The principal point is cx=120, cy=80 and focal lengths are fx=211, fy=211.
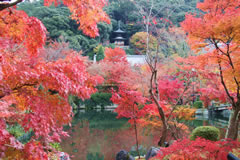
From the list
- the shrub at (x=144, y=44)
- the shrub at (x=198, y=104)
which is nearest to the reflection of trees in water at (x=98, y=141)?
the shrub at (x=144, y=44)

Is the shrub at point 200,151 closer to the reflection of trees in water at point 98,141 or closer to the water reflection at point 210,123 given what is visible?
the reflection of trees in water at point 98,141

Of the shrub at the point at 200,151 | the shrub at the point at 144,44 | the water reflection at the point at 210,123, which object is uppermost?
the shrub at the point at 144,44

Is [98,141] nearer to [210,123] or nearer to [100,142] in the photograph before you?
[100,142]

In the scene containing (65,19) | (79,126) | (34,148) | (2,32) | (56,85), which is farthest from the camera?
(65,19)

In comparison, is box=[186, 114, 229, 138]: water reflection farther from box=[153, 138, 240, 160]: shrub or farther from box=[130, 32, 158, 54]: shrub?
box=[153, 138, 240, 160]: shrub

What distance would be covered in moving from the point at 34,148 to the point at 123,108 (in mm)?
4273

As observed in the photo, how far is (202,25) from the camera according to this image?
3.85m

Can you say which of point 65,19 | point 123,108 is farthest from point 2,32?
point 65,19

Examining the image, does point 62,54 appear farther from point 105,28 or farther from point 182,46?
point 105,28

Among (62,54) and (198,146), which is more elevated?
(62,54)

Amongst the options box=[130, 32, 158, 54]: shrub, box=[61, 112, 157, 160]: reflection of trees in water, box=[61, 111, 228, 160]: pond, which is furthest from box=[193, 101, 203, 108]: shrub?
box=[61, 112, 157, 160]: reflection of trees in water

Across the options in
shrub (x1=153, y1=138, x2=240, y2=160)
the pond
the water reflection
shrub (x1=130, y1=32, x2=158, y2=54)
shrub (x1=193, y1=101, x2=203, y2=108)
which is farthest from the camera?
shrub (x1=193, y1=101, x2=203, y2=108)

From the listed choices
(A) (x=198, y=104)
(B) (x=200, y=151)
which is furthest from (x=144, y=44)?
(B) (x=200, y=151)

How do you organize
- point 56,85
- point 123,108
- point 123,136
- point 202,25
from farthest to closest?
point 123,136 < point 123,108 < point 202,25 < point 56,85
